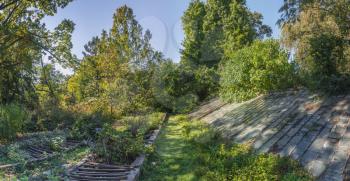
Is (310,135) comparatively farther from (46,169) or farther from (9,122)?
(9,122)

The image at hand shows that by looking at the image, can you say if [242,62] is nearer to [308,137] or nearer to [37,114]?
[308,137]

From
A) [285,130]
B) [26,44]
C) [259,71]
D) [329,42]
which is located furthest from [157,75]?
[285,130]

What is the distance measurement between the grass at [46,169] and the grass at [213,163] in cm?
179

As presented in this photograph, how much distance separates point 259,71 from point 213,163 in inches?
264

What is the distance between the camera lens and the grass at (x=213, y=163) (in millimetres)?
5074

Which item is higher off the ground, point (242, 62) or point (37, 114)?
point (242, 62)

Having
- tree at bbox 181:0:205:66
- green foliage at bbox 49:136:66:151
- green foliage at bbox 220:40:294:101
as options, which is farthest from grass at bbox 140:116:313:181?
tree at bbox 181:0:205:66

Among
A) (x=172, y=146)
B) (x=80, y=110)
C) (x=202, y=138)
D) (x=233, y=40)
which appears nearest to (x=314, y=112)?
(x=202, y=138)

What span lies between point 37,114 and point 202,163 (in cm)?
1124

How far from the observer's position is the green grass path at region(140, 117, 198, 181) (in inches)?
241

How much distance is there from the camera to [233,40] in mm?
23500

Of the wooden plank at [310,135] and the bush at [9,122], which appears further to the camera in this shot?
the bush at [9,122]

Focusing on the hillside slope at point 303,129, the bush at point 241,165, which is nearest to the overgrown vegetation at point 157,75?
the bush at point 241,165

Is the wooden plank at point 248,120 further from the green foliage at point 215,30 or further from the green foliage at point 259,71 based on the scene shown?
the green foliage at point 215,30
